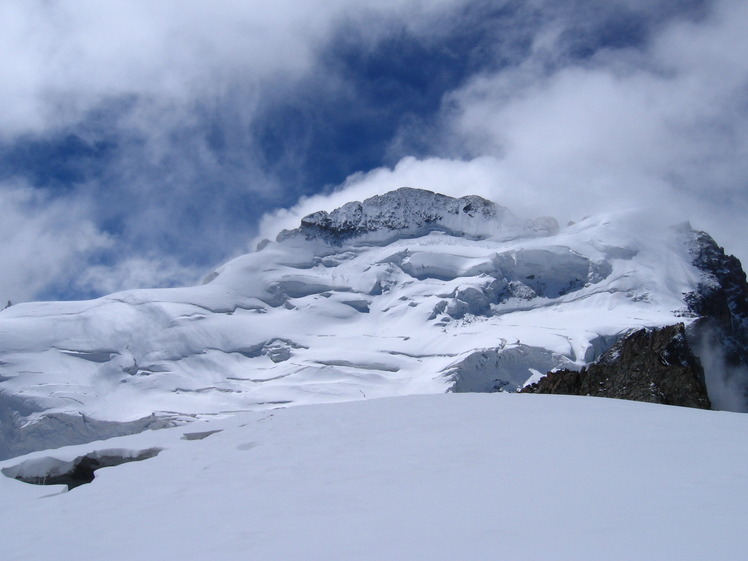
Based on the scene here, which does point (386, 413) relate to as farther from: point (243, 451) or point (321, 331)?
point (321, 331)

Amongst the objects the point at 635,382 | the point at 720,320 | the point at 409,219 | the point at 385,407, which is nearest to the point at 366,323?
the point at 409,219

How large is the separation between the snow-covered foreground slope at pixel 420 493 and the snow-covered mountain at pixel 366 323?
57.3m

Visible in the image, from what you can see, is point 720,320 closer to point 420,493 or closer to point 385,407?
point 385,407

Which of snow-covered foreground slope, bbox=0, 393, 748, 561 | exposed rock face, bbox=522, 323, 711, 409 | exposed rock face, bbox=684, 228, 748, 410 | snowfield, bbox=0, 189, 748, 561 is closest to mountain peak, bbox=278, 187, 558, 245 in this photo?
snowfield, bbox=0, 189, 748, 561

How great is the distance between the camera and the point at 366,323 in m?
96.6

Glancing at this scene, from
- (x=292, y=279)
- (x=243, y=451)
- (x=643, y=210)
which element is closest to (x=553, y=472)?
(x=243, y=451)

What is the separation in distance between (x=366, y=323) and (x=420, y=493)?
8828 centimetres

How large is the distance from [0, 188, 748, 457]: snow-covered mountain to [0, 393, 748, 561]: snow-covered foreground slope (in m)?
57.3

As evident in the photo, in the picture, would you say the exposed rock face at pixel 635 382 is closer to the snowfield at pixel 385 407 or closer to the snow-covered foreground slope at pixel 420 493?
the snowfield at pixel 385 407

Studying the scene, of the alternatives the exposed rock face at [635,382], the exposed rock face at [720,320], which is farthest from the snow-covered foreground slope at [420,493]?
the exposed rock face at [720,320]

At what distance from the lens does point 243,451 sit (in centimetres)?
1209

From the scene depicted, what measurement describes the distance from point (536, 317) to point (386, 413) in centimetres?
8240

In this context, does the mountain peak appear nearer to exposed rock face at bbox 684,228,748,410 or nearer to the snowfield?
the snowfield

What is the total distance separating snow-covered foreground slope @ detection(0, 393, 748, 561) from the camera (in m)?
6.45
